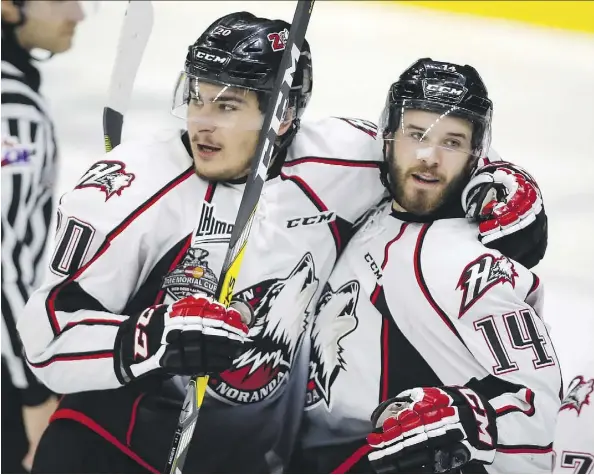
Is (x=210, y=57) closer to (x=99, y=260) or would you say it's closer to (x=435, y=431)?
(x=99, y=260)

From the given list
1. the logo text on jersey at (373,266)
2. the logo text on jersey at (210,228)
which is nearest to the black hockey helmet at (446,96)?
the logo text on jersey at (373,266)

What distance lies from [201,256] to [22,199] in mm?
471

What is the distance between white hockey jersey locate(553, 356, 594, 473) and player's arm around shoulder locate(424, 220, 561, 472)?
0.17 ft

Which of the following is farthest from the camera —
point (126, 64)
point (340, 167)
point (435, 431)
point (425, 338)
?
point (126, 64)

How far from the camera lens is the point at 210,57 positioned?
1736 mm

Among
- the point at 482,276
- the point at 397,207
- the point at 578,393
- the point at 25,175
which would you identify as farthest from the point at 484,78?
the point at 25,175

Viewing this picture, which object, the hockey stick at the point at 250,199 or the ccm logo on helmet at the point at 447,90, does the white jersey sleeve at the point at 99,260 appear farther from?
the ccm logo on helmet at the point at 447,90

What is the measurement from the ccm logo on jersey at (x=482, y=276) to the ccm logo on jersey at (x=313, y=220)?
29 centimetres

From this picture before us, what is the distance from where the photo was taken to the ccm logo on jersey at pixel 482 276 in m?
1.67

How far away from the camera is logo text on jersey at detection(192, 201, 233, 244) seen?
1.81 m

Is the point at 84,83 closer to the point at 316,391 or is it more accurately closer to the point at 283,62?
the point at 283,62

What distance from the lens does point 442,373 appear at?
68.6 inches

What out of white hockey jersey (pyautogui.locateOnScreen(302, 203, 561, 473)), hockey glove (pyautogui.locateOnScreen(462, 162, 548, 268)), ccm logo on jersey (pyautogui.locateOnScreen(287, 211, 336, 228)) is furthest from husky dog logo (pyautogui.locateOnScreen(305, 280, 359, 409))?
hockey glove (pyautogui.locateOnScreen(462, 162, 548, 268))

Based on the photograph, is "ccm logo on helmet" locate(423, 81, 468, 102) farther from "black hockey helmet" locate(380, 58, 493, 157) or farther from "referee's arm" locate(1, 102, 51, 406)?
"referee's arm" locate(1, 102, 51, 406)
